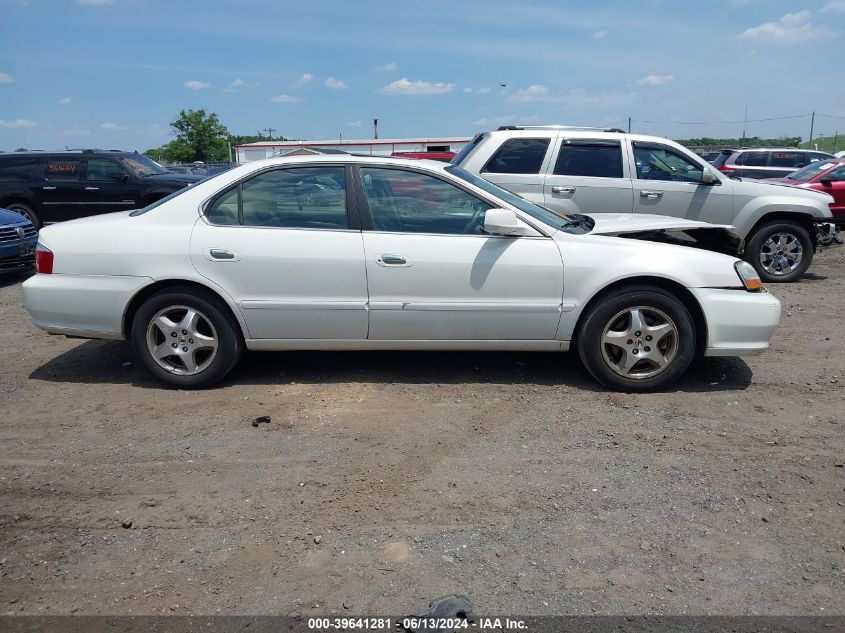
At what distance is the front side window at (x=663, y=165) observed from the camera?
28.6ft

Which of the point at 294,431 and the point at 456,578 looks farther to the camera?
the point at 294,431

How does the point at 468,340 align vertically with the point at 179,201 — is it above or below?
below

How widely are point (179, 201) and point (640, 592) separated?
12.6ft

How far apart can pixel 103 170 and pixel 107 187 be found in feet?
1.15

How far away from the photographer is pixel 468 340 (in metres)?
4.84

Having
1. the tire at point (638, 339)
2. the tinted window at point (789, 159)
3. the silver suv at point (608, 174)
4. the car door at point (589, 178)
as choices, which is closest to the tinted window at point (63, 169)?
the silver suv at point (608, 174)

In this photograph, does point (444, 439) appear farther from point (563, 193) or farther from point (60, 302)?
point (563, 193)

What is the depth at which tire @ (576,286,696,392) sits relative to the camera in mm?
4727

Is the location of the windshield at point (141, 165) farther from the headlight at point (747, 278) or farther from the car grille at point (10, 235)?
the headlight at point (747, 278)

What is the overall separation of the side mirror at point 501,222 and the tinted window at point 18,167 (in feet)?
35.2

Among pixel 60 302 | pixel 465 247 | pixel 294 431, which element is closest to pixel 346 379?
pixel 294 431

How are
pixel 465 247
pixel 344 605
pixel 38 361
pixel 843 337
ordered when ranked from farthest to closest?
pixel 843 337 → pixel 38 361 → pixel 465 247 → pixel 344 605

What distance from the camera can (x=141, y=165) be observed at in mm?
13414

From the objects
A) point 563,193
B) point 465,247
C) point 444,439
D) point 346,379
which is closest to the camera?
point 444,439
